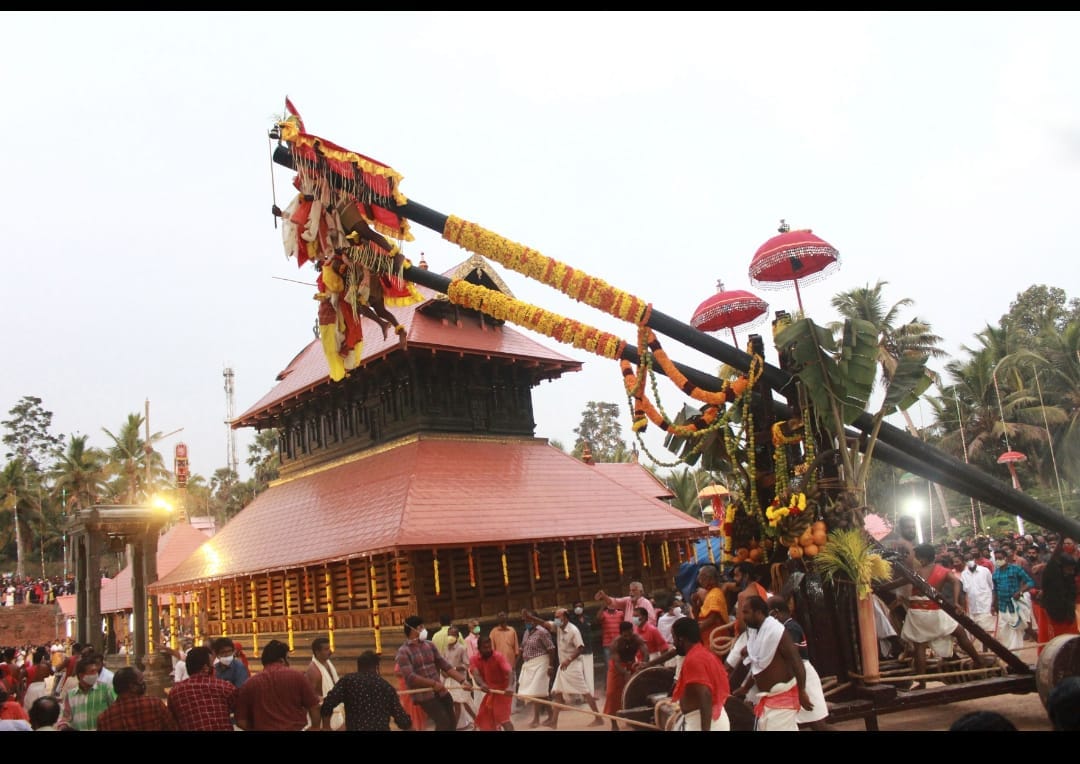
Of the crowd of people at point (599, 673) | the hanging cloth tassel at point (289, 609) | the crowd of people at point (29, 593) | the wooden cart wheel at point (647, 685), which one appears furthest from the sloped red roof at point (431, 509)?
the crowd of people at point (29, 593)

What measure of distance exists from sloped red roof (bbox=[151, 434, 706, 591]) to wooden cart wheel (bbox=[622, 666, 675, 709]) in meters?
5.73

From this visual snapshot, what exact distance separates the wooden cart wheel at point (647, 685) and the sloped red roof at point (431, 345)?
10134 mm

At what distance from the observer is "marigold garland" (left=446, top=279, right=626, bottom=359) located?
9539 mm

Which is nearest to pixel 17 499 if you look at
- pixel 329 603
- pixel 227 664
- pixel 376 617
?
pixel 329 603

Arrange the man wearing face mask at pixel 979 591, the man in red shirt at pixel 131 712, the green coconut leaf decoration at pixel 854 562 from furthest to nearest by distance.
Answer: the man wearing face mask at pixel 979 591
the green coconut leaf decoration at pixel 854 562
the man in red shirt at pixel 131 712

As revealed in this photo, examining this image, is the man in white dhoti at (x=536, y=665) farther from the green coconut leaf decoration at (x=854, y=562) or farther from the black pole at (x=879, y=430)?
the green coconut leaf decoration at (x=854, y=562)

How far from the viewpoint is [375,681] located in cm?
621

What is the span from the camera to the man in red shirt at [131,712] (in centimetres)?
525

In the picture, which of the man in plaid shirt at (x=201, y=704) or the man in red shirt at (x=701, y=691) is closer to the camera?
the man in plaid shirt at (x=201, y=704)

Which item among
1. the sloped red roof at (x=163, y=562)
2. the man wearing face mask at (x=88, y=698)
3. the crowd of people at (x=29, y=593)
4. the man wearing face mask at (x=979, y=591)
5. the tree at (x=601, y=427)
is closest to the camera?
the man wearing face mask at (x=88, y=698)

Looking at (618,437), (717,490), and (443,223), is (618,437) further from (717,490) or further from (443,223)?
(443,223)

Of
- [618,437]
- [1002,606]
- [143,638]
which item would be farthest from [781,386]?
[618,437]

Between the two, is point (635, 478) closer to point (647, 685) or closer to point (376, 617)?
point (376, 617)

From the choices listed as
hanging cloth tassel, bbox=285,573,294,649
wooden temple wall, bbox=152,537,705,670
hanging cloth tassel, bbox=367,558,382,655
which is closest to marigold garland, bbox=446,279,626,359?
wooden temple wall, bbox=152,537,705,670
